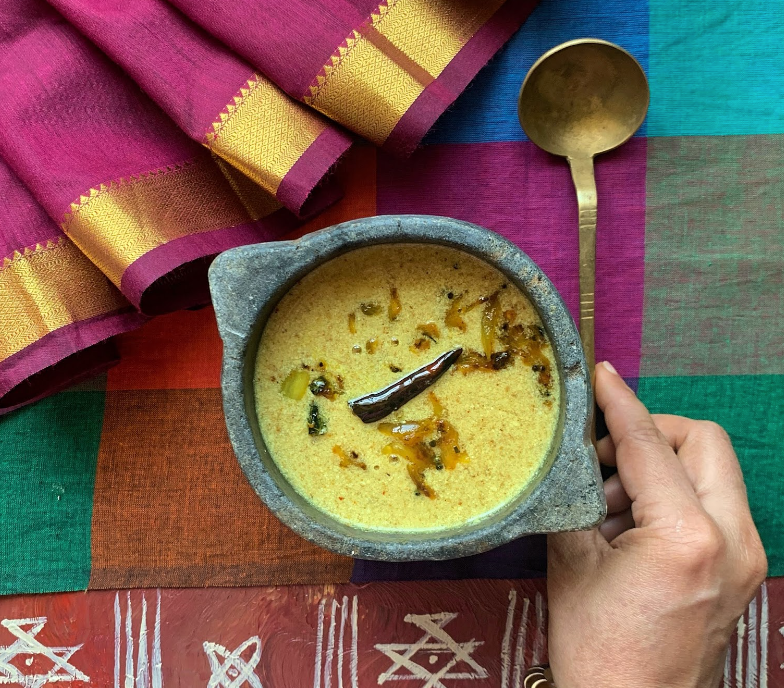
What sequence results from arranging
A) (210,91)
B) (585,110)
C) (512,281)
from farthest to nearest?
(585,110) < (210,91) < (512,281)

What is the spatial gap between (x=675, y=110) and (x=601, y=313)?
0.37 m

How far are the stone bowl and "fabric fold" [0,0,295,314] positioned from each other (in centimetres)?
22

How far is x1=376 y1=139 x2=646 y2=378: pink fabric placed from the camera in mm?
1206

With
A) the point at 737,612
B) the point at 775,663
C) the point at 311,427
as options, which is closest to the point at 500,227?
the point at 311,427

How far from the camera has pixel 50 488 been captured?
1.27 meters

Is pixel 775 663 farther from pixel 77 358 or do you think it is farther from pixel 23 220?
pixel 23 220

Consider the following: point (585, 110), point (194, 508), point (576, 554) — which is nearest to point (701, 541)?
point (576, 554)

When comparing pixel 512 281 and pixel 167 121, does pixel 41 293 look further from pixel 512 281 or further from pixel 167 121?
pixel 512 281

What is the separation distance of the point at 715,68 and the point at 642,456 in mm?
689

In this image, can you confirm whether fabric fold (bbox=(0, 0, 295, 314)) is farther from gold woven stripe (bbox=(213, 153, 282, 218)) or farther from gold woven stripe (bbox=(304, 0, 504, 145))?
gold woven stripe (bbox=(304, 0, 504, 145))

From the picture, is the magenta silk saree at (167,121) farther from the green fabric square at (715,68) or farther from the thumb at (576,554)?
the thumb at (576,554)

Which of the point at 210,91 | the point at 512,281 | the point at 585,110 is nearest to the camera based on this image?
the point at 512,281

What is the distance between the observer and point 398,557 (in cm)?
95

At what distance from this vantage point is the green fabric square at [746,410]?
122cm
